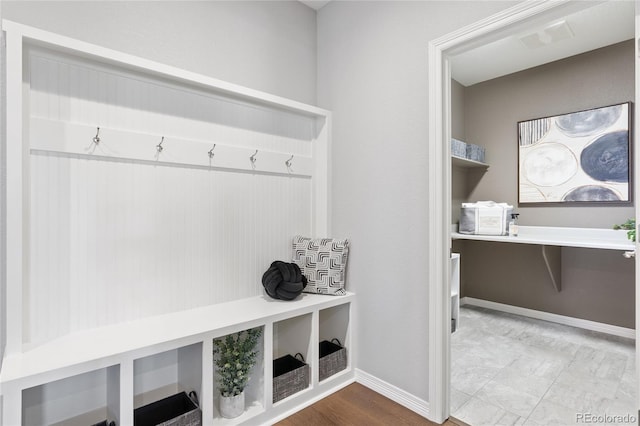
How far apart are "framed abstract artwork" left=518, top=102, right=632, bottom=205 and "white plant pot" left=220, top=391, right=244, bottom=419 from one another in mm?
3227

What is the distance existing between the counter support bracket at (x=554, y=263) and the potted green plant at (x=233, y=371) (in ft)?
9.67

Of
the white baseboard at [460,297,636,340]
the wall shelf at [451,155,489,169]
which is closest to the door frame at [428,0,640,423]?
the wall shelf at [451,155,489,169]

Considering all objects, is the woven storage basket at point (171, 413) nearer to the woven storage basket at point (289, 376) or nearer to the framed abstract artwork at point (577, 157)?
the woven storage basket at point (289, 376)

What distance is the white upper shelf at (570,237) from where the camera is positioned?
103 inches

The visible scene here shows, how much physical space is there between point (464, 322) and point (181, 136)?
3048 mm

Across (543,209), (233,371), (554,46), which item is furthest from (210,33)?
(543,209)

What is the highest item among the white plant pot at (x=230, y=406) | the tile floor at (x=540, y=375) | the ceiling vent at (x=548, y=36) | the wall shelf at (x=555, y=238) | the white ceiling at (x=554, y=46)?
the white ceiling at (x=554, y=46)

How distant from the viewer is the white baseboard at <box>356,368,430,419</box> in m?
1.79

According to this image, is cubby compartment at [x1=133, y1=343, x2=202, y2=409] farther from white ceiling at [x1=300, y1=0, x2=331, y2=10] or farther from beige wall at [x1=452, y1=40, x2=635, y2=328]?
beige wall at [x1=452, y1=40, x2=635, y2=328]

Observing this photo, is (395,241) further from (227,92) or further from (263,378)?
(227,92)

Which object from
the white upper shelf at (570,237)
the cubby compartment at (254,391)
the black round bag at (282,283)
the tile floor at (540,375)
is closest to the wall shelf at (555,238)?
the white upper shelf at (570,237)

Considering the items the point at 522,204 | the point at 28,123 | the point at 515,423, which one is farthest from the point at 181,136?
the point at 522,204

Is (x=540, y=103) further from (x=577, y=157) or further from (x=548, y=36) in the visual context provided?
(x=548, y=36)

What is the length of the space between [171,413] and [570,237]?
3.39 m
